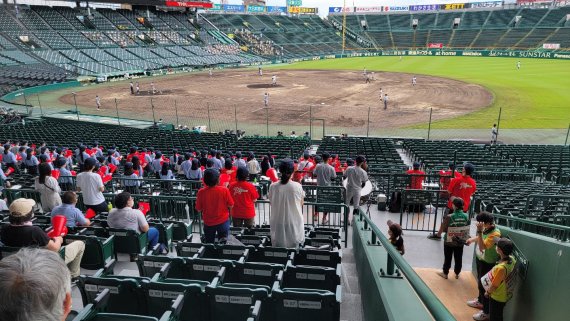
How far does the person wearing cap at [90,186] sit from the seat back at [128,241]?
2.72 metres

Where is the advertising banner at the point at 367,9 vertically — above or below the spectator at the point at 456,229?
above

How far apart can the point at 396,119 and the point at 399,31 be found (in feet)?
270

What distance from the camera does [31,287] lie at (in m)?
1.82

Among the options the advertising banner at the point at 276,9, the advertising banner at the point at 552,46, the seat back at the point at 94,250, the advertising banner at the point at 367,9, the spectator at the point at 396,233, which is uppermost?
the advertising banner at the point at 367,9

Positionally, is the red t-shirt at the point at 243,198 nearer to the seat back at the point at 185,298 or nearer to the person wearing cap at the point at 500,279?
the seat back at the point at 185,298

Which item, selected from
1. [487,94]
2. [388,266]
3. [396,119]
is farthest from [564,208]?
[487,94]

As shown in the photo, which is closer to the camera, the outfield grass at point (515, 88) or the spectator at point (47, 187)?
the spectator at point (47, 187)

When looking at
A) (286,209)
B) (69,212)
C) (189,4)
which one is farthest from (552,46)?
(69,212)

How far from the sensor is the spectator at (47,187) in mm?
8422

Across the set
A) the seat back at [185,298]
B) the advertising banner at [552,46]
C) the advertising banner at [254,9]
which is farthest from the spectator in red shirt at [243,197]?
the advertising banner at [254,9]

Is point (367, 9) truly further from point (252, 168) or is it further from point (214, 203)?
point (214, 203)

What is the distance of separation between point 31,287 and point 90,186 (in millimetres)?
7952

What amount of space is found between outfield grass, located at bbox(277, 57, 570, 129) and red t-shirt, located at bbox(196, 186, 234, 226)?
25.1 metres

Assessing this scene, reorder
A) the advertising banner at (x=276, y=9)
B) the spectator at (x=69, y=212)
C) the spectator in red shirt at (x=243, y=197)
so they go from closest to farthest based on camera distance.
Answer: the spectator at (x=69, y=212) → the spectator in red shirt at (x=243, y=197) → the advertising banner at (x=276, y=9)
